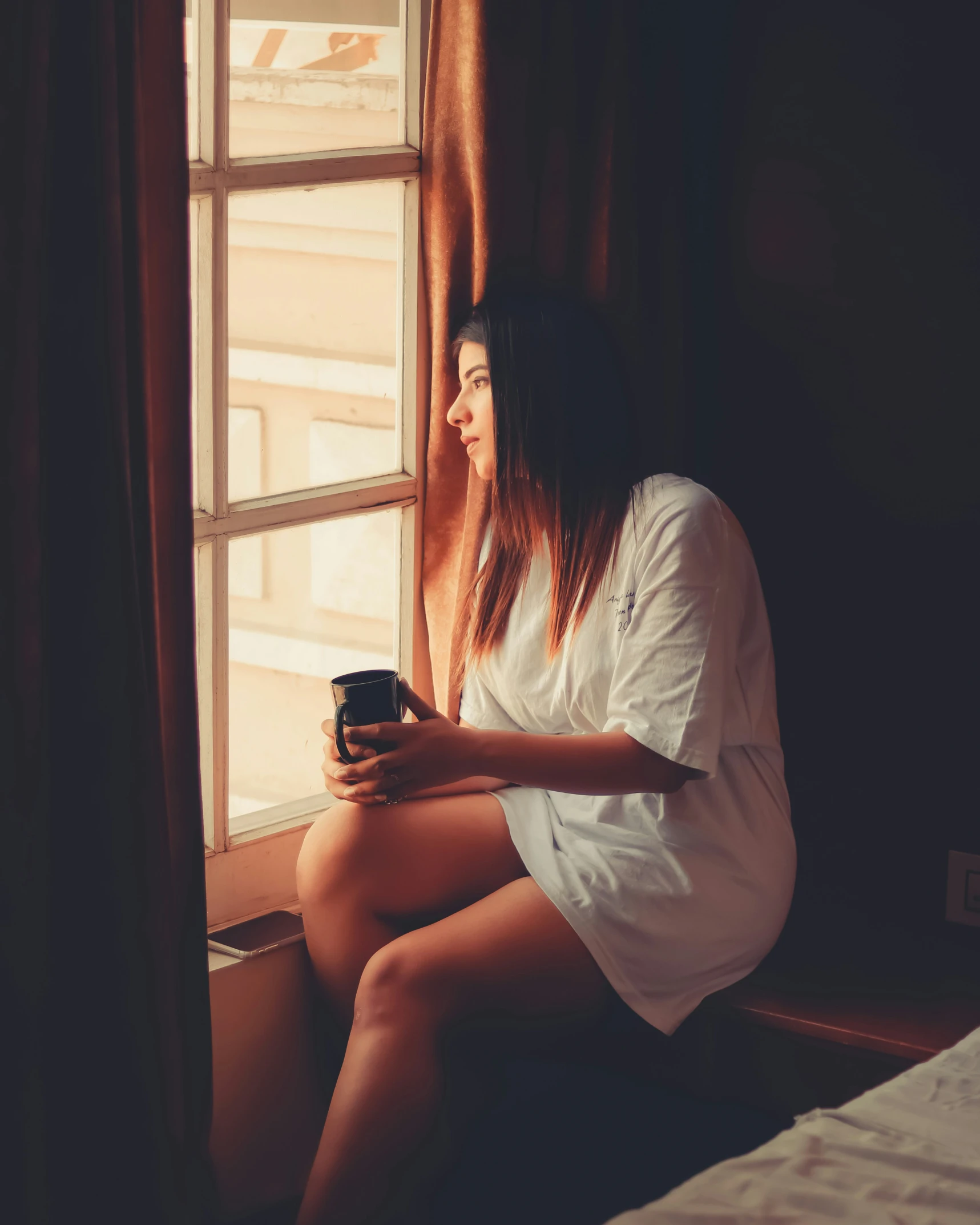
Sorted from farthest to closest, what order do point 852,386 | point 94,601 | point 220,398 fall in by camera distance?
1. point 852,386
2. point 220,398
3. point 94,601

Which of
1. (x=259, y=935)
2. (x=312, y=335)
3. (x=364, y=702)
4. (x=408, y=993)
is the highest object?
(x=312, y=335)

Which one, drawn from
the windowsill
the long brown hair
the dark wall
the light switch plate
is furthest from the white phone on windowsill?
the light switch plate

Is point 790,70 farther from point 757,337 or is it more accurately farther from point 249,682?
point 249,682

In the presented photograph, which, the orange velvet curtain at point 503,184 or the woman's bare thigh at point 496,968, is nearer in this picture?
the woman's bare thigh at point 496,968

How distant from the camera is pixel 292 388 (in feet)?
5.70

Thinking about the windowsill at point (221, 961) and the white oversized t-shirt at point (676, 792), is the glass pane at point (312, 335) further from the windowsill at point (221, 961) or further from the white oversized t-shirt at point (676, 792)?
the windowsill at point (221, 961)

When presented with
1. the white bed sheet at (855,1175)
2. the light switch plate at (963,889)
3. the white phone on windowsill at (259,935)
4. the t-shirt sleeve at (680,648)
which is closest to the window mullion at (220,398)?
the white phone on windowsill at (259,935)

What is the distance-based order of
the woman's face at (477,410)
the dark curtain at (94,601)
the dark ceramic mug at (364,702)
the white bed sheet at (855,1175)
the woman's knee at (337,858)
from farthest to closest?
1. the woman's face at (477,410)
2. the woman's knee at (337,858)
3. the dark ceramic mug at (364,702)
4. the dark curtain at (94,601)
5. the white bed sheet at (855,1175)

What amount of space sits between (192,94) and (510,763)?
0.93 metres

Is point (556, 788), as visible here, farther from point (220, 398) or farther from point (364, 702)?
point (220, 398)

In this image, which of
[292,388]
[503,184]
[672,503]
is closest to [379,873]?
[672,503]

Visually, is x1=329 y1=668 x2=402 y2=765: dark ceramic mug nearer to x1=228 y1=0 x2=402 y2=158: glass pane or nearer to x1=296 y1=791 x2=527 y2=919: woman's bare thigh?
x1=296 y1=791 x2=527 y2=919: woman's bare thigh

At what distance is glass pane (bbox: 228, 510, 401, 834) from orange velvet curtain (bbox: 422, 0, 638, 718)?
4.0 inches

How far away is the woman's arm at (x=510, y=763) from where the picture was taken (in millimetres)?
1439
